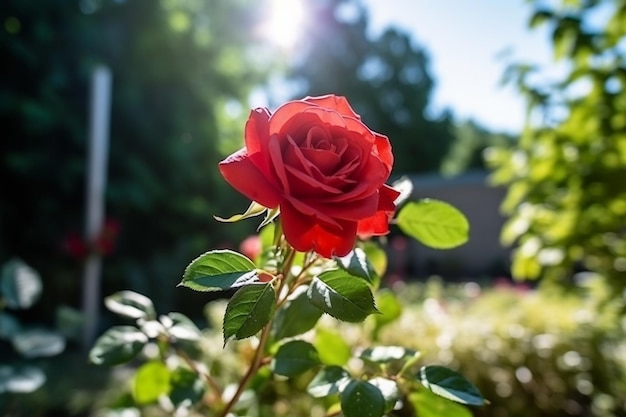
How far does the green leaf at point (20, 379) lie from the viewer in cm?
103

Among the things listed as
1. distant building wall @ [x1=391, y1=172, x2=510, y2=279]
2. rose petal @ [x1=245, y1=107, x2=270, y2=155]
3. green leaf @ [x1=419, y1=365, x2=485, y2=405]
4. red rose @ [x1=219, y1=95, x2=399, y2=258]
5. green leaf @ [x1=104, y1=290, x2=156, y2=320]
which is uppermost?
rose petal @ [x1=245, y1=107, x2=270, y2=155]

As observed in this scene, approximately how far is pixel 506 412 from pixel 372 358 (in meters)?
1.02

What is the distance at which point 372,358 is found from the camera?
53 cm

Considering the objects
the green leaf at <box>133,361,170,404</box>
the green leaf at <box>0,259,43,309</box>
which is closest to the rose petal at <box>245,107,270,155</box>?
the green leaf at <box>133,361,170,404</box>

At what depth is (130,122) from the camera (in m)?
5.78

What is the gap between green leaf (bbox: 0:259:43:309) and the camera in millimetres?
1068

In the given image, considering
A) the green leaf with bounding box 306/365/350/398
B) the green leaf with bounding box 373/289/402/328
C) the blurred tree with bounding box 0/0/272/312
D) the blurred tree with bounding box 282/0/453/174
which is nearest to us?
the green leaf with bounding box 306/365/350/398

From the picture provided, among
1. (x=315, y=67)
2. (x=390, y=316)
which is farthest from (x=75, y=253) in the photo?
(x=315, y=67)

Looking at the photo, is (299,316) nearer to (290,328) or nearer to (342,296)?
(290,328)

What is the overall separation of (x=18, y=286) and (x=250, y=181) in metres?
0.95

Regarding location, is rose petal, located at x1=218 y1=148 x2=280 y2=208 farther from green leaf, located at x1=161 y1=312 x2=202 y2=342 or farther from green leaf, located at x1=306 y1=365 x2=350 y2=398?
green leaf, located at x1=161 y1=312 x2=202 y2=342

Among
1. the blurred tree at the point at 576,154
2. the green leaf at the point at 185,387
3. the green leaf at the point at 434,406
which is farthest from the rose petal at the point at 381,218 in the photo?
the blurred tree at the point at 576,154

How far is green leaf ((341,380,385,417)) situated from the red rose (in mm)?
137

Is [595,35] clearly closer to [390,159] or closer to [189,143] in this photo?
[390,159]
